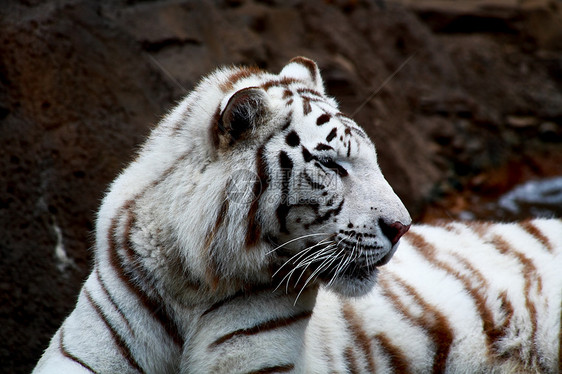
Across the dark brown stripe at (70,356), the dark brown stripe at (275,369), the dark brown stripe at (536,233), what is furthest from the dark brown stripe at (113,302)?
the dark brown stripe at (536,233)

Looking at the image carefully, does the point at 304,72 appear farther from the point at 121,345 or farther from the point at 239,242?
the point at 121,345

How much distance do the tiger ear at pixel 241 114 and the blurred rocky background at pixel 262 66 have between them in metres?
0.60

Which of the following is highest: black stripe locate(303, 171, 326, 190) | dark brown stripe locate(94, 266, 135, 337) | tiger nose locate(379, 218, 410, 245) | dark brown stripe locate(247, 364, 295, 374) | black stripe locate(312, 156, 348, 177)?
black stripe locate(312, 156, 348, 177)

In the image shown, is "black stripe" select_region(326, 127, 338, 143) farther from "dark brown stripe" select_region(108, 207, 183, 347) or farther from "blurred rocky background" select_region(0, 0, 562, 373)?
"dark brown stripe" select_region(108, 207, 183, 347)

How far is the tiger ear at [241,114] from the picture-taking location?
6.11ft

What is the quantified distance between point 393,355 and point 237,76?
115cm

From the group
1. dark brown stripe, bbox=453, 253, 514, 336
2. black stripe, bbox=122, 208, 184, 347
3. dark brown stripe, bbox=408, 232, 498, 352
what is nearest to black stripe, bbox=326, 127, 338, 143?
black stripe, bbox=122, 208, 184, 347

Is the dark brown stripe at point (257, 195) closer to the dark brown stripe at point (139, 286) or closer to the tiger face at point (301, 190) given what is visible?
the tiger face at point (301, 190)

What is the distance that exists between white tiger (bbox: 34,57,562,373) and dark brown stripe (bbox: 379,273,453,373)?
19 cm

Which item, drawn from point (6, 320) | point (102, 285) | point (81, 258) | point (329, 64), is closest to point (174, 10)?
point (329, 64)

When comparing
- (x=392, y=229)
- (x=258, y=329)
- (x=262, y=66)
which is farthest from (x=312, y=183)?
(x=262, y=66)

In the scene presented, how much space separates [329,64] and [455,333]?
2.77 m

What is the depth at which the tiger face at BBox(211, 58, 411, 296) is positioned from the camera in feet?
6.20

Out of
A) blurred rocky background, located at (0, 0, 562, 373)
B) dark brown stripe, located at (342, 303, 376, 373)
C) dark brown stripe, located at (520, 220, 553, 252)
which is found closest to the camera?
dark brown stripe, located at (342, 303, 376, 373)
